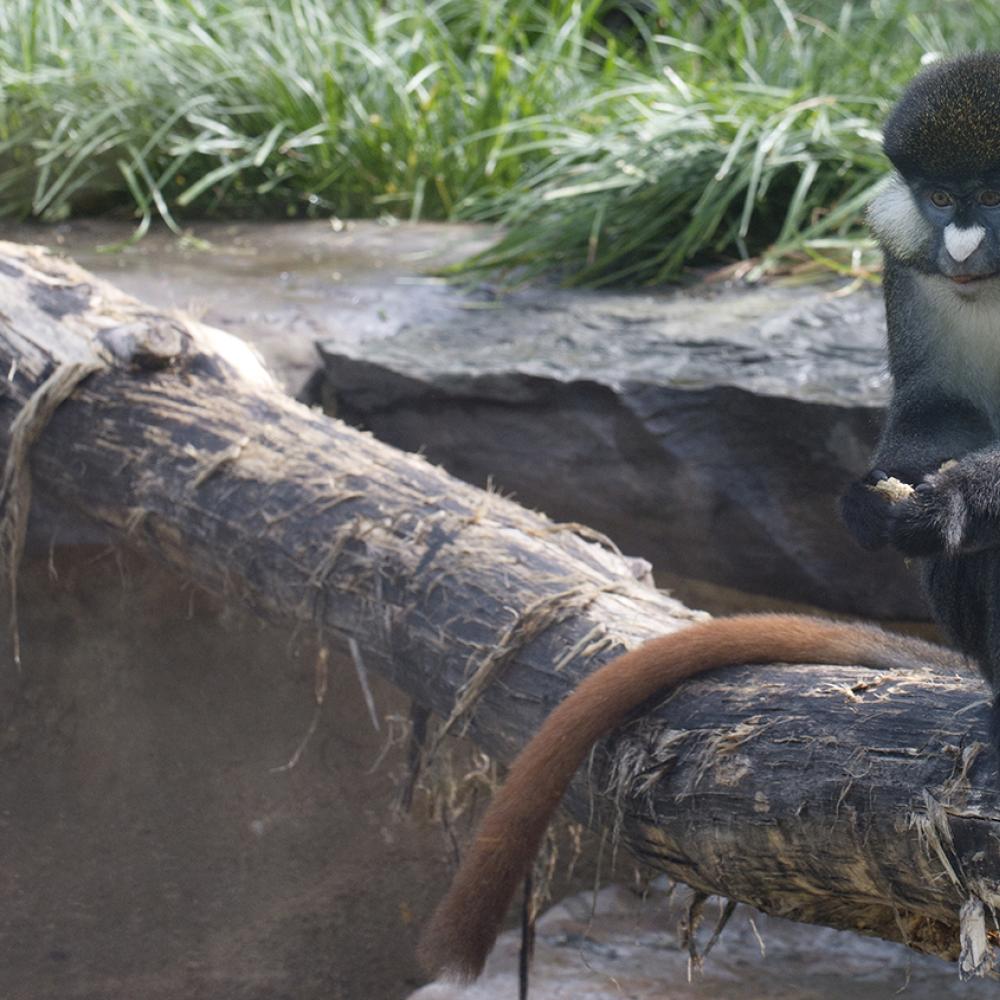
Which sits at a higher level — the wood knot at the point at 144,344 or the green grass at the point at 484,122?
the green grass at the point at 484,122

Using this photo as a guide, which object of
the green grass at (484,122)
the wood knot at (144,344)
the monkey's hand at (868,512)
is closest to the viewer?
the monkey's hand at (868,512)

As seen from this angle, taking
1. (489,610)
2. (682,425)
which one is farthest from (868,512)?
(682,425)

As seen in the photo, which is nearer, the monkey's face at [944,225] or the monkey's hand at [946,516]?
the monkey's hand at [946,516]

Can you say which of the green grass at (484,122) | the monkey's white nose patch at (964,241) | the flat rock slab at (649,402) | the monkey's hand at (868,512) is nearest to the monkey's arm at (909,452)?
the monkey's hand at (868,512)

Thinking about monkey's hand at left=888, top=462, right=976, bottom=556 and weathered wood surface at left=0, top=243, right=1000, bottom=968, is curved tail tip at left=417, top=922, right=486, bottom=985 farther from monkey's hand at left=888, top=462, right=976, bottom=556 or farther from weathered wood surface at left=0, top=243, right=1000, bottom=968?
monkey's hand at left=888, top=462, right=976, bottom=556

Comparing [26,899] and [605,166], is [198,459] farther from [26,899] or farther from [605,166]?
[605,166]

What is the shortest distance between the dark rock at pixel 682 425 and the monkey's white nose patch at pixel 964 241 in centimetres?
156

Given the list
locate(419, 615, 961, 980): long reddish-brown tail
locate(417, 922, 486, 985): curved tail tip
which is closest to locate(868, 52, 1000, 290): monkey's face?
locate(419, 615, 961, 980): long reddish-brown tail

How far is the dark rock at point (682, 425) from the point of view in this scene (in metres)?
4.09

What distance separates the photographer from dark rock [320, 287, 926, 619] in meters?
4.09

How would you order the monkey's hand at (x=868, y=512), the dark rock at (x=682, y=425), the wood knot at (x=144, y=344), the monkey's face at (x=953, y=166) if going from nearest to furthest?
the monkey's hand at (x=868, y=512) < the monkey's face at (x=953, y=166) < the wood knot at (x=144, y=344) < the dark rock at (x=682, y=425)

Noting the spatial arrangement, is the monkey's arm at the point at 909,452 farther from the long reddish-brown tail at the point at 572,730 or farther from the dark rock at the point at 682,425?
the dark rock at the point at 682,425

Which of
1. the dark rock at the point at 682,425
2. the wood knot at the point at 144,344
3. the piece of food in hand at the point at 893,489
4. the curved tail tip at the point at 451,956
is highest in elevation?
the piece of food in hand at the point at 893,489

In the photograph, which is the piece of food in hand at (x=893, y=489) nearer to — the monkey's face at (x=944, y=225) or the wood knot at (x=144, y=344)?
the monkey's face at (x=944, y=225)
